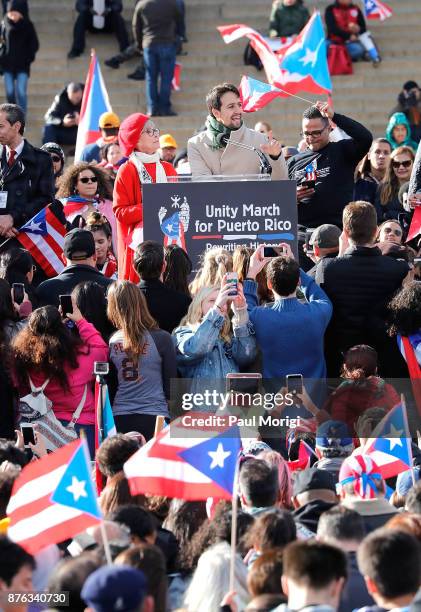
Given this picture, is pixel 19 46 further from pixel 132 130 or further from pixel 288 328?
pixel 288 328

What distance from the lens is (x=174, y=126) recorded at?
20141 millimetres

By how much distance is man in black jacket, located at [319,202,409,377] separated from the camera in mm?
9750

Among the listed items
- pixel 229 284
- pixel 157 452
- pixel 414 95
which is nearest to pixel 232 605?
pixel 157 452

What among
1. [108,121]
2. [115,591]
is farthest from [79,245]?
[108,121]

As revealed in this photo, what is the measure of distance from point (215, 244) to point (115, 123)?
17.4ft

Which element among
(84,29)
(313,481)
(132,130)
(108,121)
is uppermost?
(84,29)

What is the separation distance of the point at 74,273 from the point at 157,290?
594 millimetres

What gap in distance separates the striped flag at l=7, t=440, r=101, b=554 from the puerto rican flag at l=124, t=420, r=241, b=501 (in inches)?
16.9

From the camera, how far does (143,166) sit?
36.1ft

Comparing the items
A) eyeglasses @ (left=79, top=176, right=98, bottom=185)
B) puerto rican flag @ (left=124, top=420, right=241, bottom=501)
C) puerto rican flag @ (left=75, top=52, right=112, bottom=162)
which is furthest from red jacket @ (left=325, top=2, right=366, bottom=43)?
puerto rican flag @ (left=124, top=420, right=241, bottom=501)

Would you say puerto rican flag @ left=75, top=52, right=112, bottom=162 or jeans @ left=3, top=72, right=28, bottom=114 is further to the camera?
jeans @ left=3, top=72, right=28, bottom=114

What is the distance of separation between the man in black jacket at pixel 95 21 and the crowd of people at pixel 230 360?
7747 mm

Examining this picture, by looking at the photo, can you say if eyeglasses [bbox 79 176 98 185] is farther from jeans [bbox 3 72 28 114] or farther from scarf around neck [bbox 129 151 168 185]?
jeans [bbox 3 72 28 114]

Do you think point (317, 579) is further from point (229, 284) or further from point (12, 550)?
point (229, 284)
